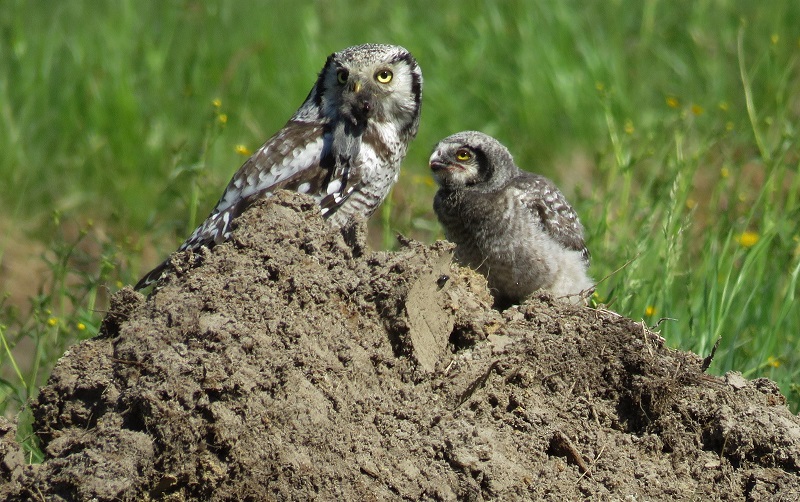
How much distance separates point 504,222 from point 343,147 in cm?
87

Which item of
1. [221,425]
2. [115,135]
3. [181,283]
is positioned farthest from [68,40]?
[221,425]

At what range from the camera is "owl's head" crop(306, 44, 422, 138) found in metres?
5.54

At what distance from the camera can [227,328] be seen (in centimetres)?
322

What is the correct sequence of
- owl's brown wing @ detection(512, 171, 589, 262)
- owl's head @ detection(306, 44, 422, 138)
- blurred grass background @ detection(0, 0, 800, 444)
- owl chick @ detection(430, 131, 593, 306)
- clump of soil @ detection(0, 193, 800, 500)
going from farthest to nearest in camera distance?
1. blurred grass background @ detection(0, 0, 800, 444)
2. owl's head @ detection(306, 44, 422, 138)
3. owl's brown wing @ detection(512, 171, 589, 262)
4. owl chick @ detection(430, 131, 593, 306)
5. clump of soil @ detection(0, 193, 800, 500)

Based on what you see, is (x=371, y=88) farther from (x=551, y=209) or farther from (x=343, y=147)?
(x=551, y=209)

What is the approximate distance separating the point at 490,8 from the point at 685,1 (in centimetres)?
194

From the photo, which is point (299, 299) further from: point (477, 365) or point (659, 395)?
point (659, 395)

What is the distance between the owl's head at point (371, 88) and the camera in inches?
218

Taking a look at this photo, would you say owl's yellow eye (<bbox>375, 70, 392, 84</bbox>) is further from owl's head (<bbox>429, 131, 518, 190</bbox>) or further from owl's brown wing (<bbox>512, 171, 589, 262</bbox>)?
owl's brown wing (<bbox>512, 171, 589, 262</bbox>)

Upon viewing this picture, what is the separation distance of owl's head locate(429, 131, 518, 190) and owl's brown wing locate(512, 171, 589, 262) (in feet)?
0.41

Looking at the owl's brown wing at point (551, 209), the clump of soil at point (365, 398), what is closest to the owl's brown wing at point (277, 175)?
the owl's brown wing at point (551, 209)

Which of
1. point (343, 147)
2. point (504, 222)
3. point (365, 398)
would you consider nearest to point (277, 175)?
point (343, 147)

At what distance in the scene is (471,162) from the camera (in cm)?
548

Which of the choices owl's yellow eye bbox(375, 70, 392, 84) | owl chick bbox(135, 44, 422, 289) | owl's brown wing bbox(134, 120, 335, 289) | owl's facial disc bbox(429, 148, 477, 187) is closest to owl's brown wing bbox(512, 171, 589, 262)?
owl's facial disc bbox(429, 148, 477, 187)
